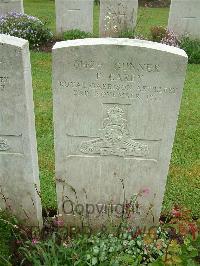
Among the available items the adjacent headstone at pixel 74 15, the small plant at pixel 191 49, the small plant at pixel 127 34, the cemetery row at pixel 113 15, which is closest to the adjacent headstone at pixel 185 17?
the cemetery row at pixel 113 15

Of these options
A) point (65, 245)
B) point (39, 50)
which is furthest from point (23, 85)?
point (39, 50)

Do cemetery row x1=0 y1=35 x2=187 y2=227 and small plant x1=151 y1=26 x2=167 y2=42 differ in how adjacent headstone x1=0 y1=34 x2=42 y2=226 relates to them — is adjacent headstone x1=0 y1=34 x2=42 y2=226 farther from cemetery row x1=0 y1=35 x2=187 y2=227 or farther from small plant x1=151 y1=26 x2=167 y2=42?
small plant x1=151 y1=26 x2=167 y2=42

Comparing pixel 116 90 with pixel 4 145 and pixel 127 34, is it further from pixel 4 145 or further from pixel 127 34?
pixel 127 34

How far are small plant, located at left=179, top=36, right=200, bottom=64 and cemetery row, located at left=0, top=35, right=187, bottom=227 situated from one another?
19.5 ft

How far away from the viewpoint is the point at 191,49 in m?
9.12

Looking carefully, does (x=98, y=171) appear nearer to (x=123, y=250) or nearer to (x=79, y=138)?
(x=79, y=138)

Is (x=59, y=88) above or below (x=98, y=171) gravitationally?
above

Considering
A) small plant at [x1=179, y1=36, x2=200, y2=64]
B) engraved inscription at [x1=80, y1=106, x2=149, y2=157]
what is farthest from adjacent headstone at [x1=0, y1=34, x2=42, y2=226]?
small plant at [x1=179, y1=36, x2=200, y2=64]

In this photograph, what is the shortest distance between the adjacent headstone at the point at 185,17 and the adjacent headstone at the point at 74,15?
2152 mm

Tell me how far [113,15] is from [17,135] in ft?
24.3

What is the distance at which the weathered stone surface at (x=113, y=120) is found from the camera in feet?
9.91

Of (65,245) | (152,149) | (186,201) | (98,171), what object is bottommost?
(186,201)

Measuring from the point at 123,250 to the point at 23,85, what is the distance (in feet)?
5.66

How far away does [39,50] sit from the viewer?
945 cm
